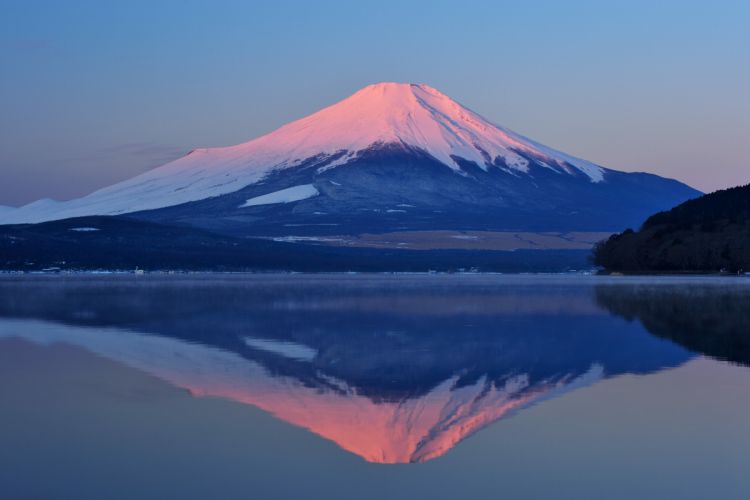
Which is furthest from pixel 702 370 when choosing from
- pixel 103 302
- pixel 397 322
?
pixel 103 302

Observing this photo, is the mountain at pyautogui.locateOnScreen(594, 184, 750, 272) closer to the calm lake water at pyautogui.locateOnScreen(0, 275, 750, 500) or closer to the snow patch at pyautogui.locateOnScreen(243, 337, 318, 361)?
the calm lake water at pyautogui.locateOnScreen(0, 275, 750, 500)

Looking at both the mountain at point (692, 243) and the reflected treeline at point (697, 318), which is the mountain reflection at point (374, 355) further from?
the mountain at point (692, 243)

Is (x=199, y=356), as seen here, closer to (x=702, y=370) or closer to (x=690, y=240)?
(x=702, y=370)

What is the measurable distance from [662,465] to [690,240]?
100291 millimetres

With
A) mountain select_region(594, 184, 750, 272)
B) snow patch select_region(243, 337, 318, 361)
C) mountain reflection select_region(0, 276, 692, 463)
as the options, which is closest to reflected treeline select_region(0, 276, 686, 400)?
mountain reflection select_region(0, 276, 692, 463)

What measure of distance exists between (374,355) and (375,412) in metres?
8.39

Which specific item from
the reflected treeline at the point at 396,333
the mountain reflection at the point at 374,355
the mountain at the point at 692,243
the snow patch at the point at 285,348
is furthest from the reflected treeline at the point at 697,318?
the mountain at the point at 692,243

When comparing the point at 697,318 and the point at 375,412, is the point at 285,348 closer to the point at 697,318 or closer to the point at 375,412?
the point at 375,412

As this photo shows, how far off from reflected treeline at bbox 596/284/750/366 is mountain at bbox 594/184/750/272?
52803 mm

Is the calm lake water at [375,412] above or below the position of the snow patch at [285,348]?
below

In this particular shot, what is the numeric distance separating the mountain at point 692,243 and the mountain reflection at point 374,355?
63.7 m

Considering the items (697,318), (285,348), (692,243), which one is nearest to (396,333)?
(285,348)

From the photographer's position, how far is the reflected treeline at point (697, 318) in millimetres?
26566

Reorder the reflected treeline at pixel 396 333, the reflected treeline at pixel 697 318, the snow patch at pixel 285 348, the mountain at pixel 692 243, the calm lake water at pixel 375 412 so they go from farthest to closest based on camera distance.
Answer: the mountain at pixel 692 243
the reflected treeline at pixel 697 318
the snow patch at pixel 285 348
the reflected treeline at pixel 396 333
the calm lake water at pixel 375 412
